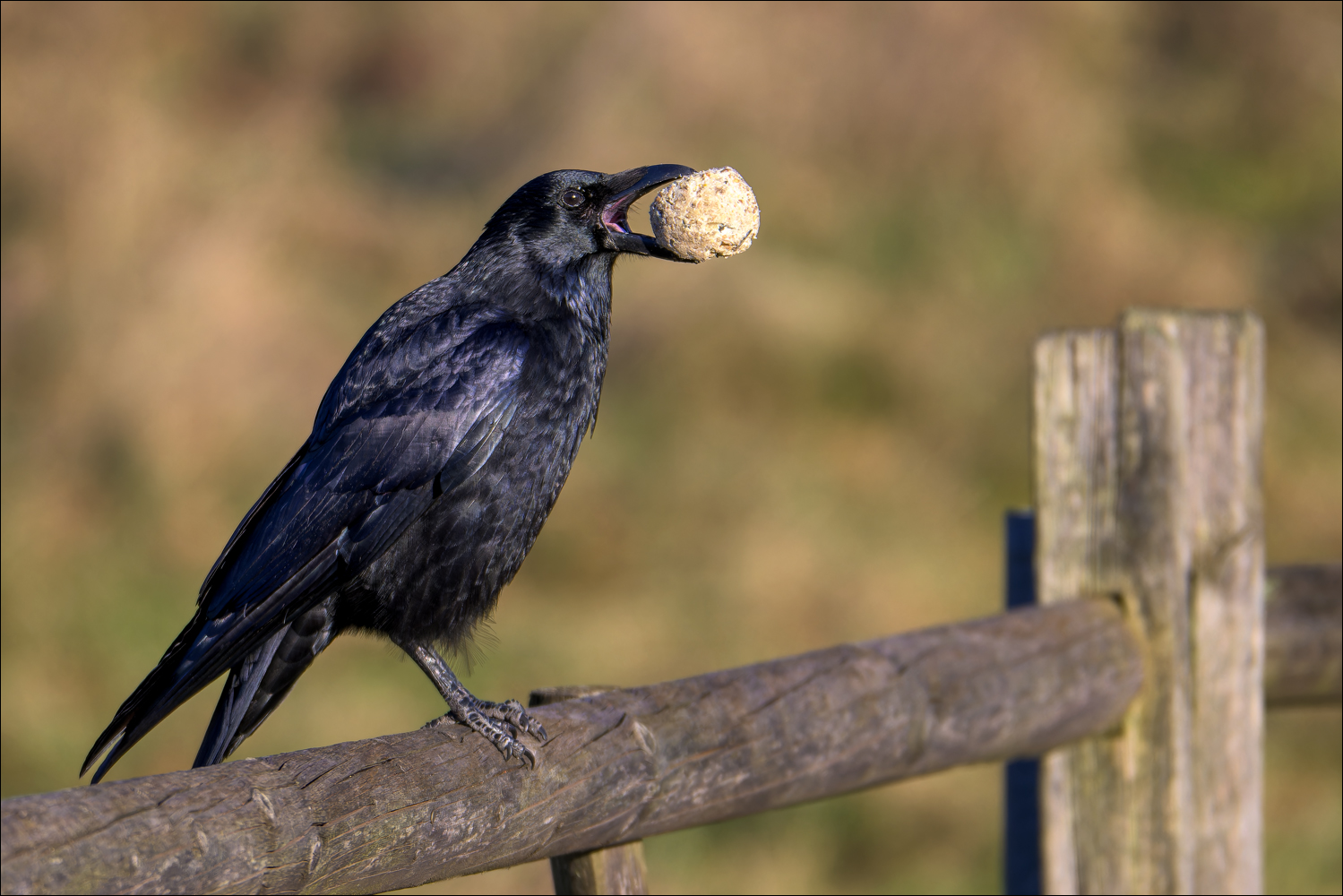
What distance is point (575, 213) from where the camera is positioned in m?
2.57

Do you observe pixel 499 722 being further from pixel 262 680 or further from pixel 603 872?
pixel 262 680

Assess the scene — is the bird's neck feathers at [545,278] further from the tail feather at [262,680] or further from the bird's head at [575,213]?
the tail feather at [262,680]

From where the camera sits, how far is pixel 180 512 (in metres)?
6.02

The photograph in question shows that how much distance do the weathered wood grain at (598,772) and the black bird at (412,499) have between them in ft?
1.18

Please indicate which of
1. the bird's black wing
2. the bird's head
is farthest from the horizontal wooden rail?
the bird's head

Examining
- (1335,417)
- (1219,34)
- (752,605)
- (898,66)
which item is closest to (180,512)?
(752,605)

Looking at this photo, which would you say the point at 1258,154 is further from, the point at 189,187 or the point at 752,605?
the point at 189,187

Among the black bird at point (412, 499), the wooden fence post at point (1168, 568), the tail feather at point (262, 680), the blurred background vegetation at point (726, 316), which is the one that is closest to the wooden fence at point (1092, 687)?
the wooden fence post at point (1168, 568)

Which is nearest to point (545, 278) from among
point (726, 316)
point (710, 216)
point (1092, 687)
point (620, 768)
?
point (710, 216)

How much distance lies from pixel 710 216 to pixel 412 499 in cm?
67

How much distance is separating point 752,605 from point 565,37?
536 cm

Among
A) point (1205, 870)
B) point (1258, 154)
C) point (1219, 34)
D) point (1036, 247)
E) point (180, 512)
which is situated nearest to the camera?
point (1205, 870)

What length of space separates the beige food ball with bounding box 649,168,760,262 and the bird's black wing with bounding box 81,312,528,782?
0.32 meters

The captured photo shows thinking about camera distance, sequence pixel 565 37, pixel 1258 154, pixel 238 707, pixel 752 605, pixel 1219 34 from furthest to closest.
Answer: pixel 565 37
pixel 1219 34
pixel 1258 154
pixel 752 605
pixel 238 707
